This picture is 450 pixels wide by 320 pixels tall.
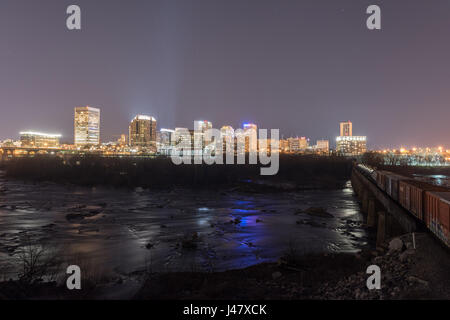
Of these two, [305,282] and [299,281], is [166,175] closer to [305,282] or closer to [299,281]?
[299,281]

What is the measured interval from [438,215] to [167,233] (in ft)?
59.9

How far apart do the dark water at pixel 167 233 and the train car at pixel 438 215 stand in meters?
6.43

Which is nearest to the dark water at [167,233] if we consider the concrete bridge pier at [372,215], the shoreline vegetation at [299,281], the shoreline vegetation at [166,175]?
the concrete bridge pier at [372,215]

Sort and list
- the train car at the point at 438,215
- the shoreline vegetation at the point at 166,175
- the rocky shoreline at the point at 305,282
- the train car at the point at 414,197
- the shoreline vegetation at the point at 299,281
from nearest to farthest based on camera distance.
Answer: the rocky shoreline at the point at 305,282 → the shoreline vegetation at the point at 299,281 → the train car at the point at 438,215 → the train car at the point at 414,197 → the shoreline vegetation at the point at 166,175

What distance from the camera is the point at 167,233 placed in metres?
25.5

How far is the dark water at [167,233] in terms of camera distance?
18.6 metres

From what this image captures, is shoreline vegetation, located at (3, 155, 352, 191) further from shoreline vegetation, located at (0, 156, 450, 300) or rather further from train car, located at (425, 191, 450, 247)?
shoreline vegetation, located at (0, 156, 450, 300)

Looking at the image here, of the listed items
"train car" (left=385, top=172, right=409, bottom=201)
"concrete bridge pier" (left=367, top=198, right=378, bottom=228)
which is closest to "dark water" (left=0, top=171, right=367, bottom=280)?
"concrete bridge pier" (left=367, top=198, right=378, bottom=228)

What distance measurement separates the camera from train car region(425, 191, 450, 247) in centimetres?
1281

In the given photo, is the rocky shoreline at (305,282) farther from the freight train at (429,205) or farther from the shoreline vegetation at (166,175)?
the shoreline vegetation at (166,175)

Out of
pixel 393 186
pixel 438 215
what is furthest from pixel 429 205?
pixel 393 186

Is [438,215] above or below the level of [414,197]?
below
